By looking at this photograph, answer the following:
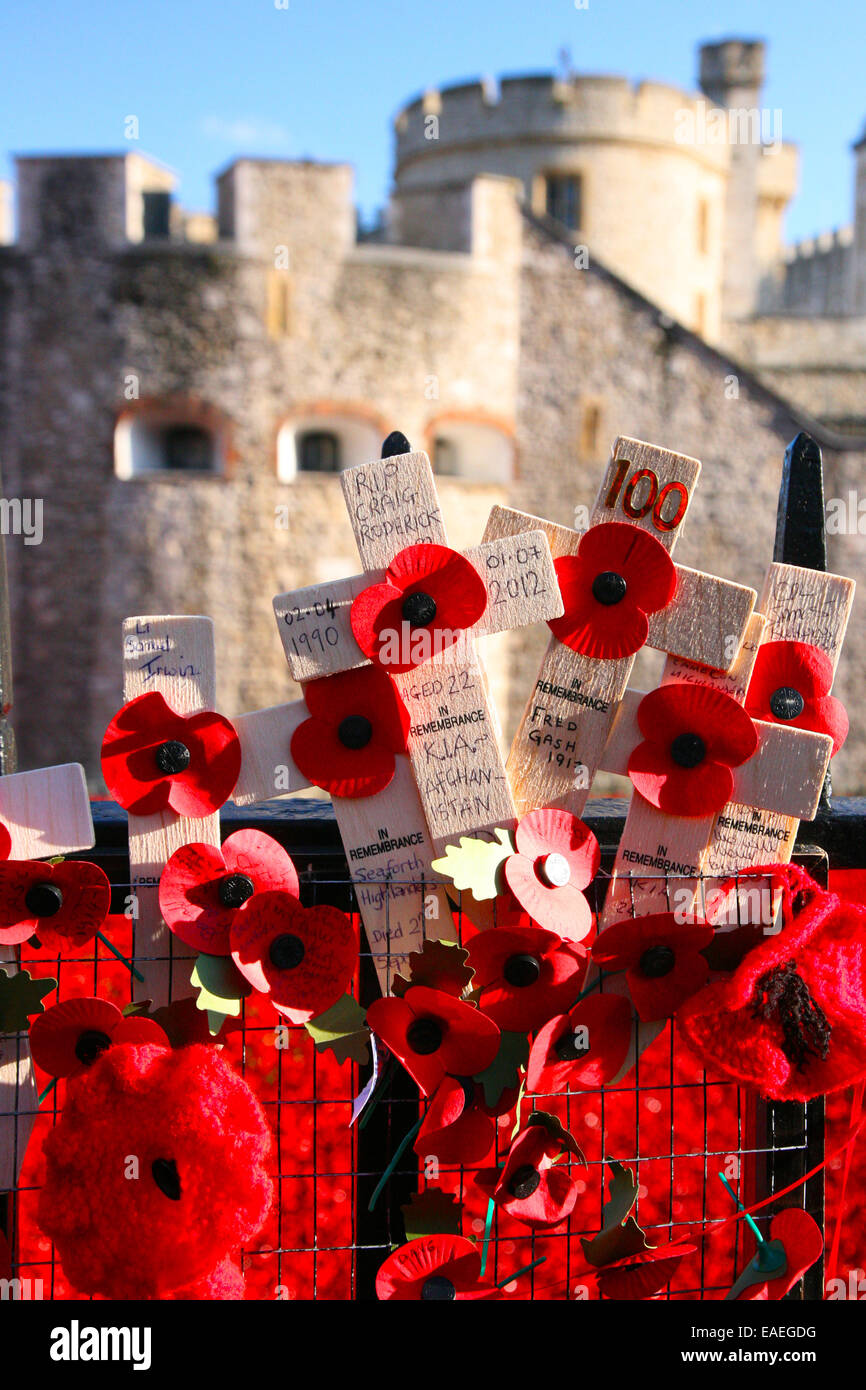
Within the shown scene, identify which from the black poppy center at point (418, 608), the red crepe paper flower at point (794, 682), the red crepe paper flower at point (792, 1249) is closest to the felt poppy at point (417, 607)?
the black poppy center at point (418, 608)

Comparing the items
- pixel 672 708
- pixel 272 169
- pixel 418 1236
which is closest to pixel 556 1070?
pixel 418 1236

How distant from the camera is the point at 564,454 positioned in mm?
14125

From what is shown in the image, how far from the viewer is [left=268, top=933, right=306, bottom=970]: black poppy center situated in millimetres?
1232

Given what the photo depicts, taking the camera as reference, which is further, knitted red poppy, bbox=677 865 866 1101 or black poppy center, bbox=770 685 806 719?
black poppy center, bbox=770 685 806 719

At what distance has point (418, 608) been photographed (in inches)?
49.9

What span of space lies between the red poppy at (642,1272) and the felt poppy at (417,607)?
2.13ft

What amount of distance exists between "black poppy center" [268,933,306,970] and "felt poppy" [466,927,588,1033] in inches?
6.8

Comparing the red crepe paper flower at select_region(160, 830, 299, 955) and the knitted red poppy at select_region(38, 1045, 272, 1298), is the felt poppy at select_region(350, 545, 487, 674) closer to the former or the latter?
the red crepe paper flower at select_region(160, 830, 299, 955)

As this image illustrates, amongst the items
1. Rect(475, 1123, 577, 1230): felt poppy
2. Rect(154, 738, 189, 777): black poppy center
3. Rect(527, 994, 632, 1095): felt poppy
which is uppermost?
Rect(154, 738, 189, 777): black poppy center

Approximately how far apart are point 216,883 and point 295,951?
0.11 m

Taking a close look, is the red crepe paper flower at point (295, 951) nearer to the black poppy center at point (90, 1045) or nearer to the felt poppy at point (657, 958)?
the black poppy center at point (90, 1045)

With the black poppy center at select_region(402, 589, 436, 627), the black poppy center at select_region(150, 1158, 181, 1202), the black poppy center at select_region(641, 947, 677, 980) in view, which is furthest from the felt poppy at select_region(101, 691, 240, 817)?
the black poppy center at select_region(641, 947, 677, 980)

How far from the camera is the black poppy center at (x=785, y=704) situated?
1353mm

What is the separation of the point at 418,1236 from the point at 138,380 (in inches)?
496
